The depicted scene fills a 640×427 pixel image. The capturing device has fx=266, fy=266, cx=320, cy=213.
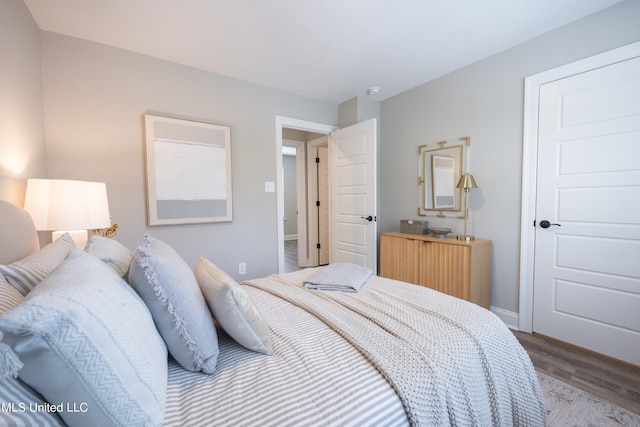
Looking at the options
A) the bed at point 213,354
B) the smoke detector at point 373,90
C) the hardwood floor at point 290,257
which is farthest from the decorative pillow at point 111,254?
the hardwood floor at point 290,257

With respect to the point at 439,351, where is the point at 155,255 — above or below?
above

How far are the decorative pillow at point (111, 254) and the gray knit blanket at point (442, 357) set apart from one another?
753 millimetres

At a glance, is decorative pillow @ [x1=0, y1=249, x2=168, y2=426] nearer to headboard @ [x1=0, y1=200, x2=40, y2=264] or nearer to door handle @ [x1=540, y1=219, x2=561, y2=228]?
headboard @ [x1=0, y1=200, x2=40, y2=264]

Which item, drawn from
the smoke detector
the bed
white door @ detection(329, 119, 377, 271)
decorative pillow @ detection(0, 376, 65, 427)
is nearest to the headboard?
the bed

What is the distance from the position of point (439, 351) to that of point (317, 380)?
0.44 meters

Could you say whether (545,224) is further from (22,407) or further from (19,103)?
(19,103)

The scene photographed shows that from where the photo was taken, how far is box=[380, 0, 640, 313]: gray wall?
1982 millimetres

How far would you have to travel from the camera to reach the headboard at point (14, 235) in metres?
1.03

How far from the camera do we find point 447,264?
2482 mm

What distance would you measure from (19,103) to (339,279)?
2263 millimetres

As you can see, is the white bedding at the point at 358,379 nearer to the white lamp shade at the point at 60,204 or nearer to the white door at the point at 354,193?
the white lamp shade at the point at 60,204

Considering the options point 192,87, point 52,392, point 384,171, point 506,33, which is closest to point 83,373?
point 52,392

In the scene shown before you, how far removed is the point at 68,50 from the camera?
7.04 feet

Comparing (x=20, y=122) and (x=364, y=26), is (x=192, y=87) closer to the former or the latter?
(x=20, y=122)
